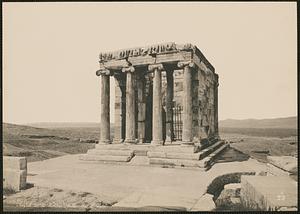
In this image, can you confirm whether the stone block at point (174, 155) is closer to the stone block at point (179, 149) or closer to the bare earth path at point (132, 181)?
the stone block at point (179, 149)

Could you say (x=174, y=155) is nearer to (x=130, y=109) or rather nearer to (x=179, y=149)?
(x=179, y=149)

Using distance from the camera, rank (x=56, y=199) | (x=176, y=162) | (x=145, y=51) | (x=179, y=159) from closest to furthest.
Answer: (x=56, y=199) < (x=176, y=162) < (x=179, y=159) < (x=145, y=51)

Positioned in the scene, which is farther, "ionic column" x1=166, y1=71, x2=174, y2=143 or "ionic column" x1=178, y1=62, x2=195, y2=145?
"ionic column" x1=166, y1=71, x2=174, y2=143

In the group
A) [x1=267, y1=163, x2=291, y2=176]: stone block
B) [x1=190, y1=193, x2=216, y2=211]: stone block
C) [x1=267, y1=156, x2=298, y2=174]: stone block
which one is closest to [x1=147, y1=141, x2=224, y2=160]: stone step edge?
[x1=267, y1=163, x2=291, y2=176]: stone block

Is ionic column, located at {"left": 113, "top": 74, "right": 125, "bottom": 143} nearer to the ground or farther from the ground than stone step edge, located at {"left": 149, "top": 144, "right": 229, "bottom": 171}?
farther from the ground

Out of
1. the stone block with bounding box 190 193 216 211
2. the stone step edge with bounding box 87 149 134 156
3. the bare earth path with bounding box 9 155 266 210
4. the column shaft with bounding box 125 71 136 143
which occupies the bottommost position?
the bare earth path with bounding box 9 155 266 210

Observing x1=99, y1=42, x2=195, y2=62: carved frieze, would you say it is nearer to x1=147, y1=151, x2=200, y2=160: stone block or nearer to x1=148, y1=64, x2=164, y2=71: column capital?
x1=148, y1=64, x2=164, y2=71: column capital

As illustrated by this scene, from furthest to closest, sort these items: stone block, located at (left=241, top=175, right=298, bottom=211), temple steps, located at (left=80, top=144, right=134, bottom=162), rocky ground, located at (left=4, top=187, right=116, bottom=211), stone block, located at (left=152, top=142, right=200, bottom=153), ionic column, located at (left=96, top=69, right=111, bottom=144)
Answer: ionic column, located at (left=96, top=69, right=111, bottom=144) < temple steps, located at (left=80, top=144, right=134, bottom=162) < stone block, located at (left=152, top=142, right=200, bottom=153) < rocky ground, located at (left=4, top=187, right=116, bottom=211) < stone block, located at (left=241, top=175, right=298, bottom=211)

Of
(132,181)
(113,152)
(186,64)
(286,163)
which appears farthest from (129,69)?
(286,163)
